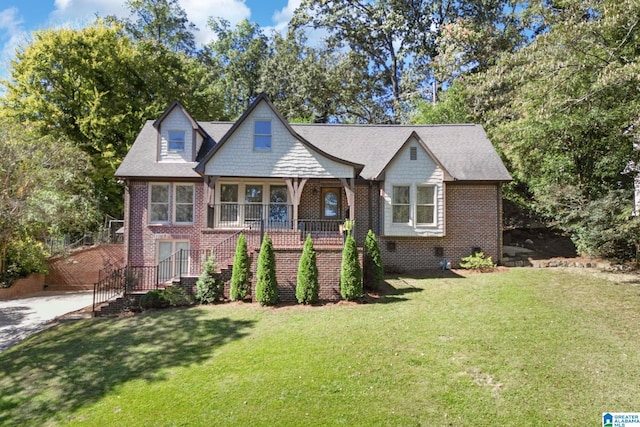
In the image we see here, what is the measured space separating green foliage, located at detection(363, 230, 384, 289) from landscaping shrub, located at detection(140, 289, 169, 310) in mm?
6173

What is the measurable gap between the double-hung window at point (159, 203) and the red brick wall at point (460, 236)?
28.7 feet

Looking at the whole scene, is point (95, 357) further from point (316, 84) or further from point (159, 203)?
point (316, 84)

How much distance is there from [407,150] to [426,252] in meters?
4.09

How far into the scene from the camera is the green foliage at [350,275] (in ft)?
34.3

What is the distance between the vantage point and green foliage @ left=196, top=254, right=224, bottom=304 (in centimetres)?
1109

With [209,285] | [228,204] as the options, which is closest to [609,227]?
[228,204]

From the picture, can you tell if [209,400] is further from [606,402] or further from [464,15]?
[464,15]

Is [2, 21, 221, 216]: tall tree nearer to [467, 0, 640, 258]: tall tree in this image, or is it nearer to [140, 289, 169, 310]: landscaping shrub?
[140, 289, 169, 310]: landscaping shrub

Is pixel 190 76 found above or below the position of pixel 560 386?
above

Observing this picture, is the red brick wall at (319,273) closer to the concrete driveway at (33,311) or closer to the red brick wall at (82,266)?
the concrete driveway at (33,311)

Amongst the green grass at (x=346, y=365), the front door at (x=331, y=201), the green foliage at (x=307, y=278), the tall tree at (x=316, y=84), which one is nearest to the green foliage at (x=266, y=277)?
the green grass at (x=346, y=365)

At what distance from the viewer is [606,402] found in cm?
529

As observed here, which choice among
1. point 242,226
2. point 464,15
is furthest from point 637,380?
point 464,15

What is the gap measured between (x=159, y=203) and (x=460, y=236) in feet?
39.8
